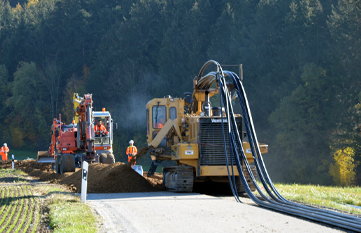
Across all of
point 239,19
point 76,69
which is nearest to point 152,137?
point 239,19

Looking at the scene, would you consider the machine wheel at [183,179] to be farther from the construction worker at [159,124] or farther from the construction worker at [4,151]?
the construction worker at [4,151]

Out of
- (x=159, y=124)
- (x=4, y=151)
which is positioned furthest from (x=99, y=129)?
(x=4, y=151)

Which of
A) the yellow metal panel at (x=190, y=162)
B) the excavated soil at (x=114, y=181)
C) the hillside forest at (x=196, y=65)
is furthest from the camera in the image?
the hillside forest at (x=196, y=65)

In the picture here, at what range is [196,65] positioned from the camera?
52.2m

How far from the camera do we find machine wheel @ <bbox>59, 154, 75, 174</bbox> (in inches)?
818

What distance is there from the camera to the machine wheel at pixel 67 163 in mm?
20766

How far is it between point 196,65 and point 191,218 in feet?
143

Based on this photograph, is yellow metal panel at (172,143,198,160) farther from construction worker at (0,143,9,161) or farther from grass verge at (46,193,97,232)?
construction worker at (0,143,9,161)

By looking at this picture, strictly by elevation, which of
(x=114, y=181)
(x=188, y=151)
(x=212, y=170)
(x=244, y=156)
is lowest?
(x=114, y=181)

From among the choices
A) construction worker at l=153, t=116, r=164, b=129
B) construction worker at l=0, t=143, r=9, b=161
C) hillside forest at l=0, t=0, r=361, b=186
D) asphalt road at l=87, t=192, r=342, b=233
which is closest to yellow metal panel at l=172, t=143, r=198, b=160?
asphalt road at l=87, t=192, r=342, b=233

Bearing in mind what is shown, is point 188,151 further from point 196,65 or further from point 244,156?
point 196,65

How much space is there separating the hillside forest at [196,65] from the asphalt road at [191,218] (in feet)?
87.9

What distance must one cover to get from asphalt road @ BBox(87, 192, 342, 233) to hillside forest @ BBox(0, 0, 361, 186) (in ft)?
87.9

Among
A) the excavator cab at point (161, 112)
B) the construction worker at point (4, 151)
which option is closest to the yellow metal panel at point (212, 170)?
the excavator cab at point (161, 112)
